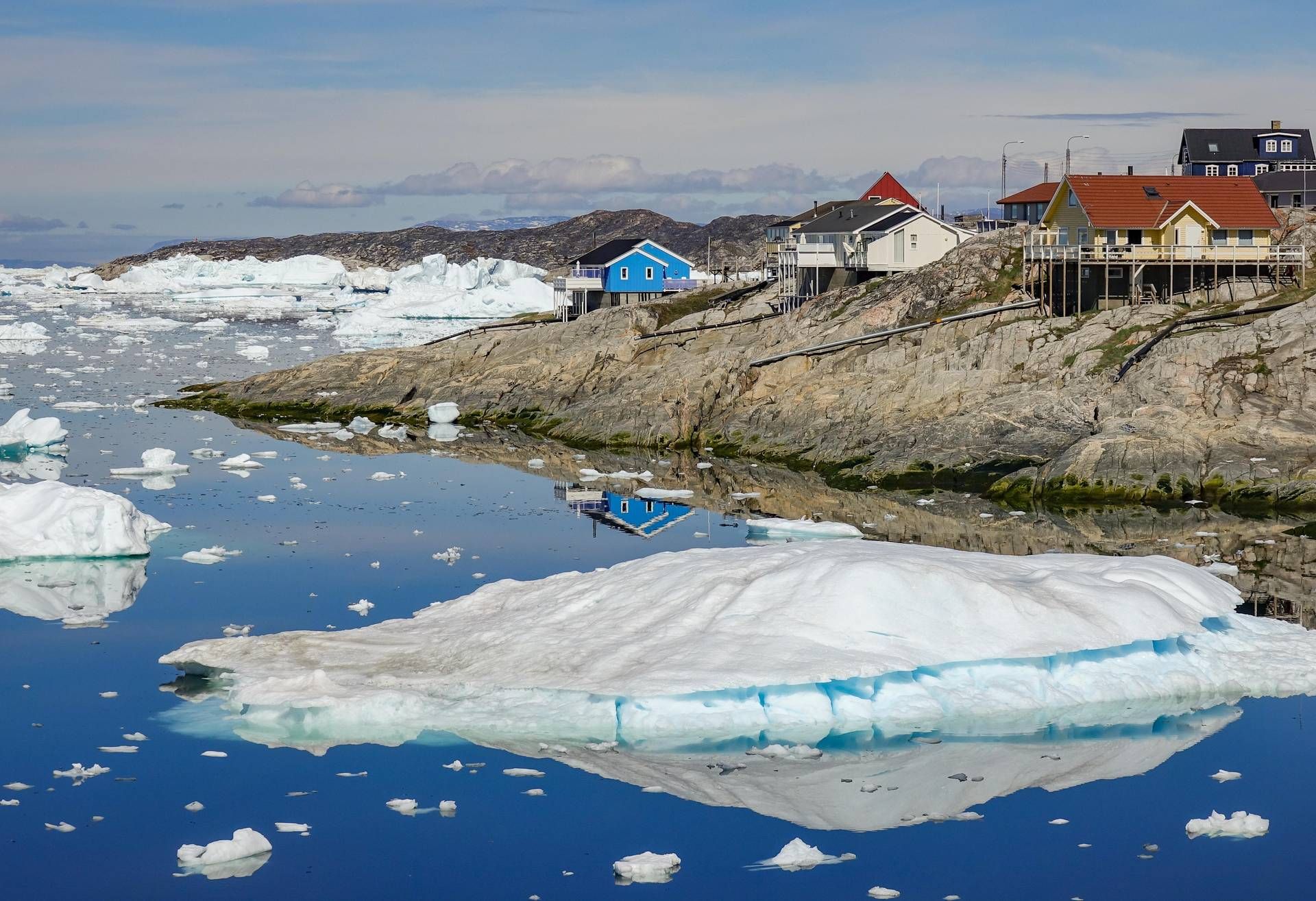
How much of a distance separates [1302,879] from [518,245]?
173 m

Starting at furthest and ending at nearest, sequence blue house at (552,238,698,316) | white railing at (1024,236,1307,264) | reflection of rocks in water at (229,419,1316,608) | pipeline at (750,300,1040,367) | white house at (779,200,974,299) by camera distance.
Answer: blue house at (552,238,698,316) < white house at (779,200,974,299) < white railing at (1024,236,1307,264) < pipeline at (750,300,1040,367) < reflection of rocks in water at (229,419,1316,608)

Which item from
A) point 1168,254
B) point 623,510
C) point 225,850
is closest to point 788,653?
point 225,850

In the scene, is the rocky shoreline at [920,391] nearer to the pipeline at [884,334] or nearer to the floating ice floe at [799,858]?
the pipeline at [884,334]

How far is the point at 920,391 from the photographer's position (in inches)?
1656

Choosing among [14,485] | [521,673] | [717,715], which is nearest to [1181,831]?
[717,715]

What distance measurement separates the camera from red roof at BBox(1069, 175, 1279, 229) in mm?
47594

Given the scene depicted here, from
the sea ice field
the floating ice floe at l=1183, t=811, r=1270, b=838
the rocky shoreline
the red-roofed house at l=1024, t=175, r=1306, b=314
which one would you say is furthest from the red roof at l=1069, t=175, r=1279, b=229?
the floating ice floe at l=1183, t=811, r=1270, b=838

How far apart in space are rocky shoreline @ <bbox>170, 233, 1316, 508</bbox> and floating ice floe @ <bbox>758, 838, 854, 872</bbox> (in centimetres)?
2220

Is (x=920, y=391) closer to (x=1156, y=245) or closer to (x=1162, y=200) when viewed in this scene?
(x=1156, y=245)

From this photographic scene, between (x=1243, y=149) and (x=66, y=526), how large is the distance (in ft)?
189

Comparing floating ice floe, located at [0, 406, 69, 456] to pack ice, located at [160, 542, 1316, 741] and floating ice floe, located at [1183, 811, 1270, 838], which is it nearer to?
pack ice, located at [160, 542, 1316, 741]

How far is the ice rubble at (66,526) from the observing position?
92.9ft

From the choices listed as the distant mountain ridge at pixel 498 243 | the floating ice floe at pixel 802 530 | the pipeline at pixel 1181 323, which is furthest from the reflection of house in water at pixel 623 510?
the distant mountain ridge at pixel 498 243

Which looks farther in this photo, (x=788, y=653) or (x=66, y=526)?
(x=66, y=526)
